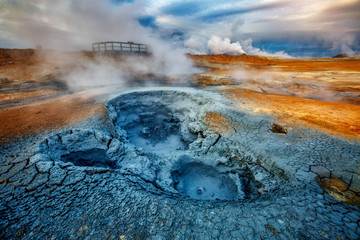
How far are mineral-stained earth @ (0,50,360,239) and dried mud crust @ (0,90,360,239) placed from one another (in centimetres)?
1

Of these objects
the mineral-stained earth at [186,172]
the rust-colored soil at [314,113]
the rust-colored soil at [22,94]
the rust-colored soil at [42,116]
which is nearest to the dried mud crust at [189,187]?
the mineral-stained earth at [186,172]

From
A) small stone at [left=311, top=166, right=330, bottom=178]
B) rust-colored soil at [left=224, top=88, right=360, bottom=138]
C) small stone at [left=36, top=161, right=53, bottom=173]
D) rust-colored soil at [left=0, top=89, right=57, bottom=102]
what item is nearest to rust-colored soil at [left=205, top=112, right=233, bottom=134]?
rust-colored soil at [left=224, top=88, right=360, bottom=138]


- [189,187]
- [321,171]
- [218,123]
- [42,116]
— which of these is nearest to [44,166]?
[42,116]

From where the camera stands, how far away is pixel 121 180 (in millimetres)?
2309

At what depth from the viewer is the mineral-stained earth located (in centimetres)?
165

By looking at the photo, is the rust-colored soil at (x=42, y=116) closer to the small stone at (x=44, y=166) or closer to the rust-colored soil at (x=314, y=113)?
the small stone at (x=44, y=166)

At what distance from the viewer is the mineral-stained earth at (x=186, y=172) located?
1.65 m

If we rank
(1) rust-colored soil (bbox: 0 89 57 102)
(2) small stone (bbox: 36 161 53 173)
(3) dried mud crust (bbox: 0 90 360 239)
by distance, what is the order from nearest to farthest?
1. (3) dried mud crust (bbox: 0 90 360 239)
2. (2) small stone (bbox: 36 161 53 173)
3. (1) rust-colored soil (bbox: 0 89 57 102)

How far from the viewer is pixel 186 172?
13.7 feet

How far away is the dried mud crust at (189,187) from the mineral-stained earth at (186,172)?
13mm

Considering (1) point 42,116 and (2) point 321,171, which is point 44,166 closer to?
(1) point 42,116

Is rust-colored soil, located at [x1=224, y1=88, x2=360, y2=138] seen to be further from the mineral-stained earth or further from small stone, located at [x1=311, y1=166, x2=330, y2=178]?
small stone, located at [x1=311, y1=166, x2=330, y2=178]

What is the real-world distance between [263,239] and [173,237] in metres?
0.93

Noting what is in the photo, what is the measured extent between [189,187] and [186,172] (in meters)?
0.47
